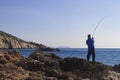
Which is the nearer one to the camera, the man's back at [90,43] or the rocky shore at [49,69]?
the rocky shore at [49,69]

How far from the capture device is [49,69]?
61.8 feet

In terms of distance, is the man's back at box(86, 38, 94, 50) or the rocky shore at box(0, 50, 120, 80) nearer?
the rocky shore at box(0, 50, 120, 80)

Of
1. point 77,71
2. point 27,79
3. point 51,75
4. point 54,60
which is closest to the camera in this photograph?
point 27,79

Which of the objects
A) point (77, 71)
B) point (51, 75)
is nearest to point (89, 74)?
point (77, 71)

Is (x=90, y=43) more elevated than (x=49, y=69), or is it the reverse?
(x=90, y=43)

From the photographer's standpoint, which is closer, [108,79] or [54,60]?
[108,79]

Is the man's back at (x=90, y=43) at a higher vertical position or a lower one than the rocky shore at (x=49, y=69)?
higher

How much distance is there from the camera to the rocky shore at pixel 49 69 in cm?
1725

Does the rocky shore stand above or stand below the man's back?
below

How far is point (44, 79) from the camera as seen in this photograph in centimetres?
1694

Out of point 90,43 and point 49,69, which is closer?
point 49,69

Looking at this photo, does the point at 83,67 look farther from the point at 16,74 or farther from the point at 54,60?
the point at 16,74

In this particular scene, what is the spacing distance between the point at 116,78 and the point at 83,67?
195 centimetres

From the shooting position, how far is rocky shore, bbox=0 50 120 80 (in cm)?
1725
